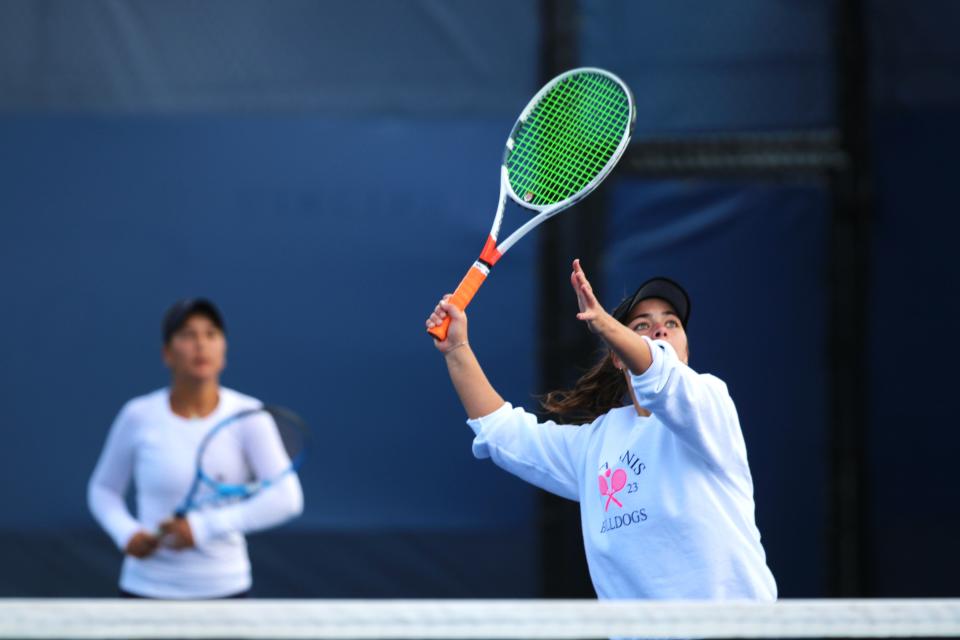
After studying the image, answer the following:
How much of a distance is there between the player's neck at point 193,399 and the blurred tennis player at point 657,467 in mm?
1295

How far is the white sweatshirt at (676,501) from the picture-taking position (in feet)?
7.09

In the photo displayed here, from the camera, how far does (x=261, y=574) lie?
14.8ft

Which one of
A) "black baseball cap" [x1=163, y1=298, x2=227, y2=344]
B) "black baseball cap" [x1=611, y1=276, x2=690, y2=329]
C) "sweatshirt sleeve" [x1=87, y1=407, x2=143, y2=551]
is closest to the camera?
"black baseball cap" [x1=611, y1=276, x2=690, y2=329]

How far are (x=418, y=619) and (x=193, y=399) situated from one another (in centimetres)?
205

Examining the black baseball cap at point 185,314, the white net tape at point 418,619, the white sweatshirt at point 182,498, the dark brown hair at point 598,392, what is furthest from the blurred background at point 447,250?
the white net tape at point 418,619

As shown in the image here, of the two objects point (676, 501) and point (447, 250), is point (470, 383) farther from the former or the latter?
point (447, 250)

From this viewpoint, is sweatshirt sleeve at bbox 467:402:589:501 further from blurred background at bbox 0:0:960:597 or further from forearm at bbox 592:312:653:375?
blurred background at bbox 0:0:960:597

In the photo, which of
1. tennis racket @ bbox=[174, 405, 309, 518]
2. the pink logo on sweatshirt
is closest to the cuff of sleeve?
the pink logo on sweatshirt

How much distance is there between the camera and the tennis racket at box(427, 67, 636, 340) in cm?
280

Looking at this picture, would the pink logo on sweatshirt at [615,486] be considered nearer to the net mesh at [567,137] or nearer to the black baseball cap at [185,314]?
the net mesh at [567,137]

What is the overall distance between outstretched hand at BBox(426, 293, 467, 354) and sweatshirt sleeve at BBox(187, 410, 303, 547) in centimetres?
115

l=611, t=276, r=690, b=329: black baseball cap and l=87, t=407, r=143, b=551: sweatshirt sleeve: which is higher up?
l=611, t=276, r=690, b=329: black baseball cap

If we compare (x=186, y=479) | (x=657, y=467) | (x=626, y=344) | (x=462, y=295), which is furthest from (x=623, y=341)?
(x=186, y=479)

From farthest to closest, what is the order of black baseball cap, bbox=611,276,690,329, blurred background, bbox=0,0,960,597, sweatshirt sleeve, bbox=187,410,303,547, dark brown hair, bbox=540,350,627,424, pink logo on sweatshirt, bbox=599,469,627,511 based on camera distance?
blurred background, bbox=0,0,960,597 → sweatshirt sleeve, bbox=187,410,303,547 → dark brown hair, bbox=540,350,627,424 → black baseball cap, bbox=611,276,690,329 → pink logo on sweatshirt, bbox=599,469,627,511
